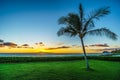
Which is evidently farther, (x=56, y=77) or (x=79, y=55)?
(x=79, y=55)

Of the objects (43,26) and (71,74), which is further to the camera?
(43,26)

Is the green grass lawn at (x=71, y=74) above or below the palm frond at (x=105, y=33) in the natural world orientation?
below

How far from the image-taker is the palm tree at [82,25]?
4.52 metres

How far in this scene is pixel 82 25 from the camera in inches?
190

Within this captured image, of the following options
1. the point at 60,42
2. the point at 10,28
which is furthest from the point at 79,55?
the point at 10,28

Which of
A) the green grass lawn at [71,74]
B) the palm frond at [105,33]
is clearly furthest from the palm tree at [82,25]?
the green grass lawn at [71,74]

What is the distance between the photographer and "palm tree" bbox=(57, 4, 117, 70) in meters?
4.52

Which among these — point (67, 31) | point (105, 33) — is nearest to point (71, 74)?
point (67, 31)

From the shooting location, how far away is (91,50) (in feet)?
16.0

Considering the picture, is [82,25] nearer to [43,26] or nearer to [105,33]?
[105,33]

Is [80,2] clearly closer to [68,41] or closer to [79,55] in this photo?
[68,41]

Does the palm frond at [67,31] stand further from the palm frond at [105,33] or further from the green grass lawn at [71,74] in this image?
the green grass lawn at [71,74]

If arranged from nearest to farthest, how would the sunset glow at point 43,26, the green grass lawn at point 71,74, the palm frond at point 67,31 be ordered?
the green grass lawn at point 71,74, the sunset glow at point 43,26, the palm frond at point 67,31

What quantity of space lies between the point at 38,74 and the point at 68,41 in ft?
3.85
